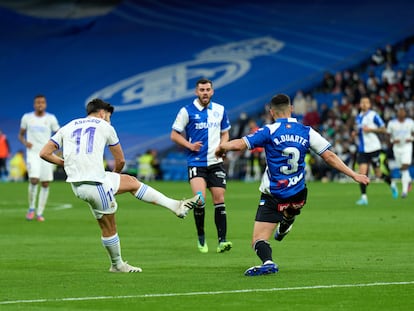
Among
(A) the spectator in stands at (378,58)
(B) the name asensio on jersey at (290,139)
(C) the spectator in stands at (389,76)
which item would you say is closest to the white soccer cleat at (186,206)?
(B) the name asensio on jersey at (290,139)

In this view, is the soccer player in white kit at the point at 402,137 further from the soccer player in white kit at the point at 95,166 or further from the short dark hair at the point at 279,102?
the soccer player in white kit at the point at 95,166

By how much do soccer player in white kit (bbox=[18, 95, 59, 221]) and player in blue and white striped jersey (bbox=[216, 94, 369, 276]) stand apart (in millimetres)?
10890

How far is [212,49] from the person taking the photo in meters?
59.0

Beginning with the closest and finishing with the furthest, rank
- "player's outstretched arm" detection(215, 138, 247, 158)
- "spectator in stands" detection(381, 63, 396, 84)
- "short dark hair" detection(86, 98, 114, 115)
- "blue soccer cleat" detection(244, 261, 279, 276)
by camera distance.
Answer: "player's outstretched arm" detection(215, 138, 247, 158)
"blue soccer cleat" detection(244, 261, 279, 276)
"short dark hair" detection(86, 98, 114, 115)
"spectator in stands" detection(381, 63, 396, 84)

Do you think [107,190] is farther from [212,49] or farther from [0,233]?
[212,49]

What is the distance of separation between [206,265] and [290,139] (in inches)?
87.8

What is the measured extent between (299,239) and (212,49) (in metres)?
42.6

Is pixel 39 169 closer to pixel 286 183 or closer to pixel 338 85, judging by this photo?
pixel 286 183

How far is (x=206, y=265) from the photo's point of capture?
520 inches

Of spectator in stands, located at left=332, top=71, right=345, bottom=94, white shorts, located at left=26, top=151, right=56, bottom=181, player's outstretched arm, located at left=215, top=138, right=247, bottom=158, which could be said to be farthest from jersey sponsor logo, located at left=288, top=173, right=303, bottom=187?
spectator in stands, located at left=332, top=71, right=345, bottom=94

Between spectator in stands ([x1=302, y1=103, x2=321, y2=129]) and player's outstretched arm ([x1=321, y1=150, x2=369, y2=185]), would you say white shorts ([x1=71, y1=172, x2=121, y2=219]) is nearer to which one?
player's outstretched arm ([x1=321, y1=150, x2=369, y2=185])

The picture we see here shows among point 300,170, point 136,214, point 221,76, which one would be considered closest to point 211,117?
point 300,170

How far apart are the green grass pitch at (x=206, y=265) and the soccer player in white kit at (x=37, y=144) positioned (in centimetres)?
55

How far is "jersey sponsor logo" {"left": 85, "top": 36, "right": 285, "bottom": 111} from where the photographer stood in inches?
2240
